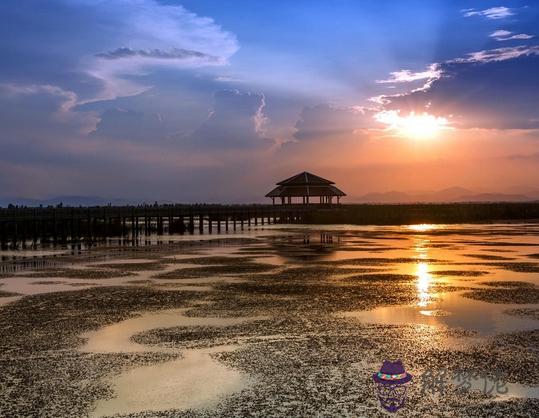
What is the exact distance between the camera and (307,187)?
3632 inches

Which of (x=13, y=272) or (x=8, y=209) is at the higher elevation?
(x=8, y=209)

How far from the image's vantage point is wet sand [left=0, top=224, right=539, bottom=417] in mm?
8945

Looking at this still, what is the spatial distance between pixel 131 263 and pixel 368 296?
15843 mm

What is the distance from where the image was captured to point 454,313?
612 inches

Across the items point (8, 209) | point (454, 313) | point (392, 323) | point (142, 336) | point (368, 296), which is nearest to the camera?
point (142, 336)

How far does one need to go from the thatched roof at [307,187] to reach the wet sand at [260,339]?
2603 inches

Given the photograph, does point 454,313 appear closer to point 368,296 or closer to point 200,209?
point 368,296

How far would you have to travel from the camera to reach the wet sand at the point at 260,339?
8945mm

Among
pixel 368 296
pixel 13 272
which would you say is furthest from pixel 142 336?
pixel 13 272

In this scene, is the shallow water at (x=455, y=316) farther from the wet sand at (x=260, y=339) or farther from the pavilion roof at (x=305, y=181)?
the pavilion roof at (x=305, y=181)
